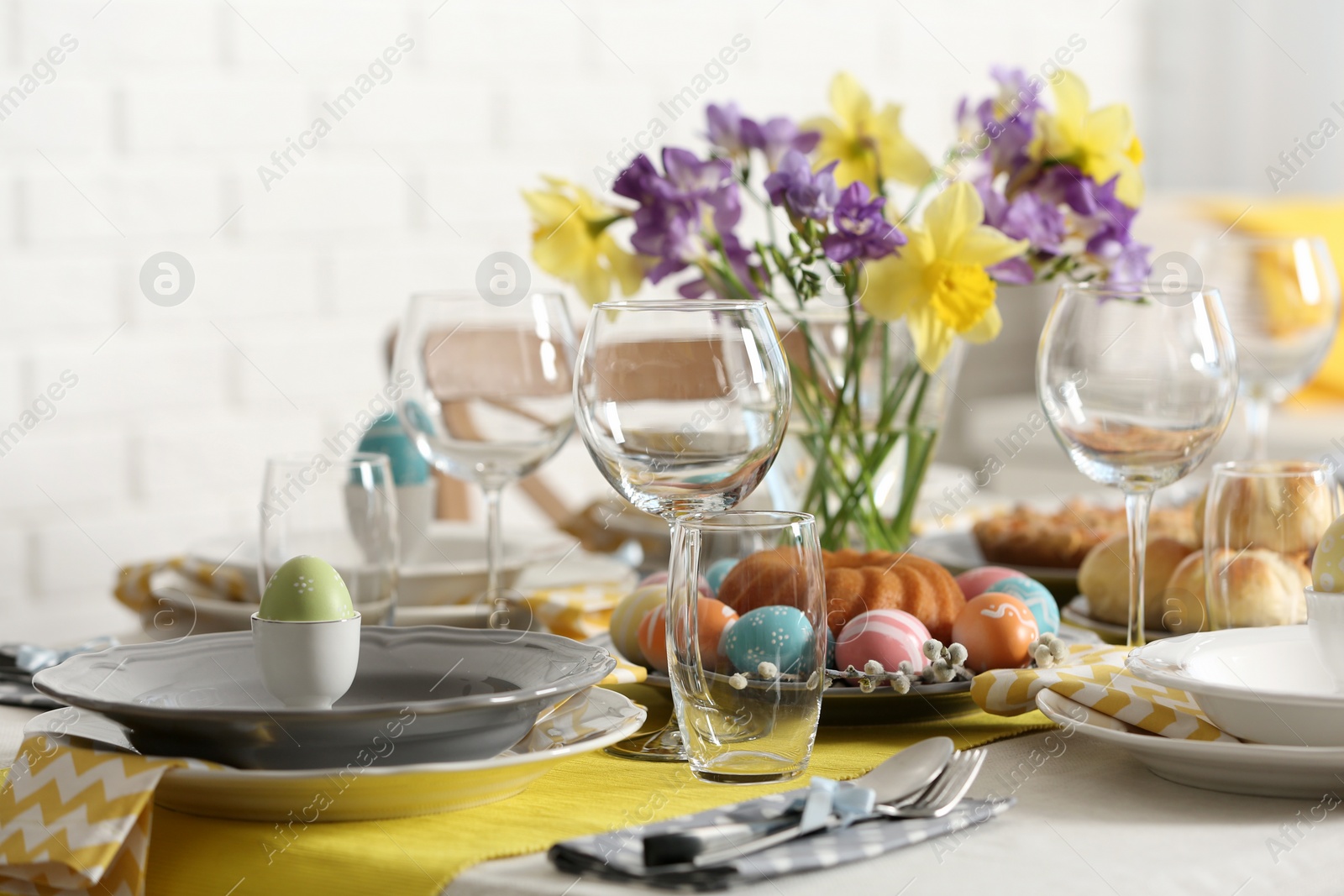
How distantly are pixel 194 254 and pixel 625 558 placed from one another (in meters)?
1.12

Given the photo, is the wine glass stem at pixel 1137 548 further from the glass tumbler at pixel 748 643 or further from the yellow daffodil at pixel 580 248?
the yellow daffodil at pixel 580 248

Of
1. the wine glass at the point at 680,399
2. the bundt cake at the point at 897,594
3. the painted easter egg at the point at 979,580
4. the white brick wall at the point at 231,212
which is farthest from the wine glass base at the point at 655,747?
the white brick wall at the point at 231,212

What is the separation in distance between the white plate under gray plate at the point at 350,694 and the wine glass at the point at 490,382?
0.77 feet

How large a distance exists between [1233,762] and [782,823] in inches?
8.1

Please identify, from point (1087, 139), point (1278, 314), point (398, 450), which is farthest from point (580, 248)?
point (1278, 314)

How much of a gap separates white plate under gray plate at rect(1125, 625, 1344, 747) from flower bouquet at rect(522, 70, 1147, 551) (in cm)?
28

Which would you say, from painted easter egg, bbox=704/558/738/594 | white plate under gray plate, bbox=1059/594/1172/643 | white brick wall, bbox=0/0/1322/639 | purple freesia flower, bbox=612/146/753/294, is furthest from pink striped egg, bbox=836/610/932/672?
white brick wall, bbox=0/0/1322/639

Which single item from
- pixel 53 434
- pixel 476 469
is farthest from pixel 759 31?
pixel 476 469

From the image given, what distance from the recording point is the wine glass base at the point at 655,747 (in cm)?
71

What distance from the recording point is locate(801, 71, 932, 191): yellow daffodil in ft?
3.43

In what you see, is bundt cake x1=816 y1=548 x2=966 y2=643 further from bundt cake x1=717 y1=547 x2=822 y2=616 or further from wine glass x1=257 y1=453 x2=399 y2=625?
wine glass x1=257 y1=453 x2=399 y2=625

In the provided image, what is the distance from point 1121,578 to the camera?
3.06 ft

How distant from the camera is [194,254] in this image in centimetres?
207

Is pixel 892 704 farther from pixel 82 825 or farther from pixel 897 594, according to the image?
pixel 82 825
